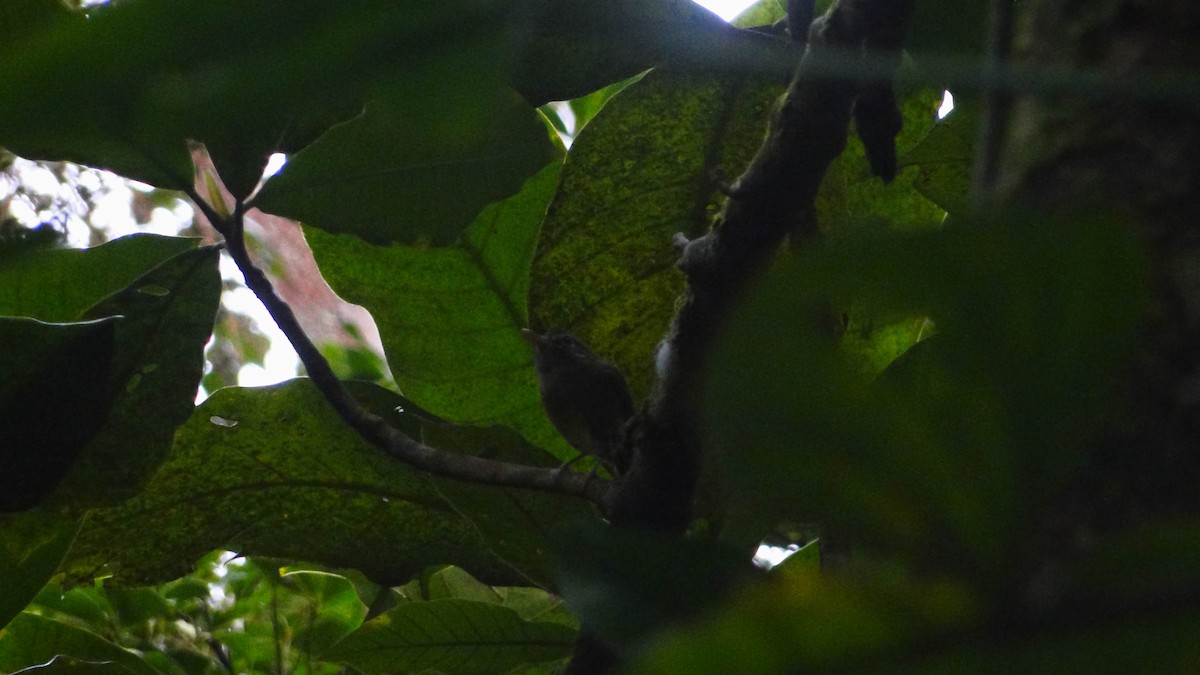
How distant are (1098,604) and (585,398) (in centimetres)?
59

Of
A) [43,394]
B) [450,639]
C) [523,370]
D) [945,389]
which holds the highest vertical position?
[523,370]

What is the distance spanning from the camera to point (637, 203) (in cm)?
92

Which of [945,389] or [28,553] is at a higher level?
[28,553]

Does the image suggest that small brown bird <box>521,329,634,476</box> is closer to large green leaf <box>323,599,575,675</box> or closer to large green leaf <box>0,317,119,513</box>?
large green leaf <box>323,599,575,675</box>

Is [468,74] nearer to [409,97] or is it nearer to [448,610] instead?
[409,97]

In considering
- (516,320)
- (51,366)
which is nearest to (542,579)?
(516,320)

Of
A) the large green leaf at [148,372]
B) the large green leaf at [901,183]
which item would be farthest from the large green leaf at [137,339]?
the large green leaf at [901,183]

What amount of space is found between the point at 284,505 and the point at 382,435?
0.27 m

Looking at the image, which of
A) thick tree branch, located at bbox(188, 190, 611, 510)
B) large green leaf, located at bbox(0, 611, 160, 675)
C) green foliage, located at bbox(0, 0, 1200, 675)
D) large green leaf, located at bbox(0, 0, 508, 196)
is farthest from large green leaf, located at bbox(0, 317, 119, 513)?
large green leaf, located at bbox(0, 0, 508, 196)

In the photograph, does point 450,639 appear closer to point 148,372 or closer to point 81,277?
point 148,372

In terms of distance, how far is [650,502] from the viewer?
0.65 m

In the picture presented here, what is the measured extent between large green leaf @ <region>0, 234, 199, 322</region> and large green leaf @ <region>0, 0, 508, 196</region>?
0.71 meters

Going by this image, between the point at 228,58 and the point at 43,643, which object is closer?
the point at 228,58

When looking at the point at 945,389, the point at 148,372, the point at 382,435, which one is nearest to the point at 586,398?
the point at 382,435
